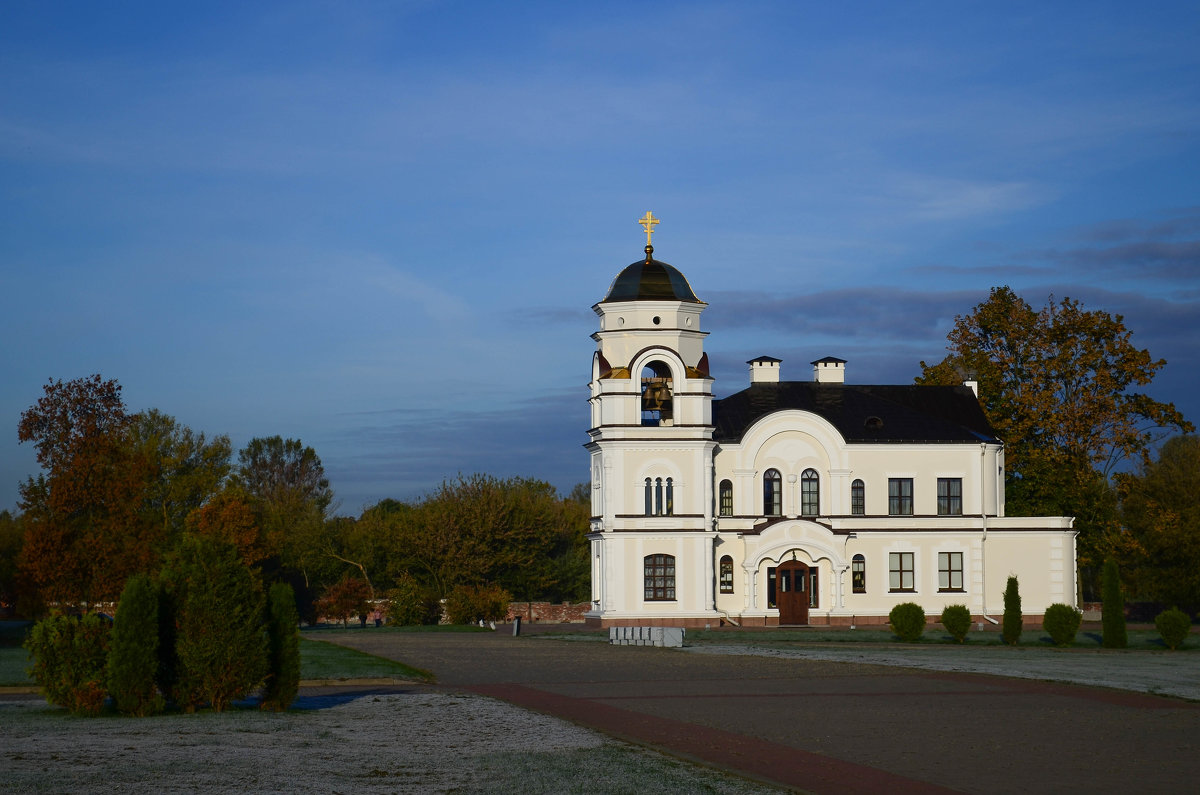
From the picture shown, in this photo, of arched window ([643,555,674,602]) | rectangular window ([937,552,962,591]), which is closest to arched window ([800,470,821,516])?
rectangular window ([937,552,962,591])

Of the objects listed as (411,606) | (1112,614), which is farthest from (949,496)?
(411,606)

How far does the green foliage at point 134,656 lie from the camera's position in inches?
766

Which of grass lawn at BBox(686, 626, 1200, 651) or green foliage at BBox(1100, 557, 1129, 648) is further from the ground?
green foliage at BBox(1100, 557, 1129, 648)

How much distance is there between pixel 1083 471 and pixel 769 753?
53.4 metres

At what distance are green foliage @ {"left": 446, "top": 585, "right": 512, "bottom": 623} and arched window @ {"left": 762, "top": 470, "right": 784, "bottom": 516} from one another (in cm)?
1347

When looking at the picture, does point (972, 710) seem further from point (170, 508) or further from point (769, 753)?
point (170, 508)

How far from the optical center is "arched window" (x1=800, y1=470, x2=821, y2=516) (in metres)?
60.8

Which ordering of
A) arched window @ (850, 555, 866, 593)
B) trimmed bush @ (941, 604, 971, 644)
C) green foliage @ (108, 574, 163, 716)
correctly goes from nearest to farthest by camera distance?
green foliage @ (108, 574, 163, 716) → trimmed bush @ (941, 604, 971, 644) → arched window @ (850, 555, 866, 593)

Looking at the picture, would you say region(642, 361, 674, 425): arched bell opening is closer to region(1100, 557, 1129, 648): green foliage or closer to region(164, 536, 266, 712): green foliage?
region(1100, 557, 1129, 648): green foliage

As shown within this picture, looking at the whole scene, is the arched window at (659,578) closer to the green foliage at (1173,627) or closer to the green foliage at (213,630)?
the green foliage at (1173,627)

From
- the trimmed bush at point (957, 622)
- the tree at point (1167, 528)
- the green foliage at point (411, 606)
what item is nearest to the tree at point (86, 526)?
the green foliage at point (411, 606)

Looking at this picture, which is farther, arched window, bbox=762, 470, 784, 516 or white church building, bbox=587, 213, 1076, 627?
arched window, bbox=762, 470, 784, 516

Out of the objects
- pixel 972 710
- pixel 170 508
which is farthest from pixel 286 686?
pixel 170 508

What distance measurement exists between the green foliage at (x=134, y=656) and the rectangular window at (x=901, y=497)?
45961 mm
